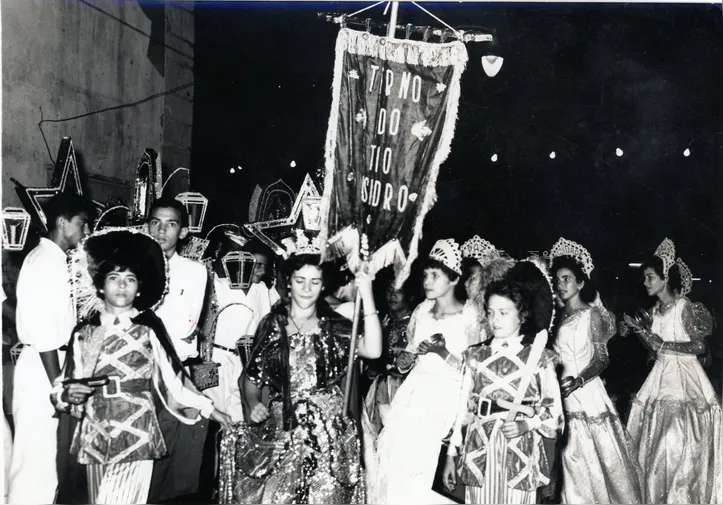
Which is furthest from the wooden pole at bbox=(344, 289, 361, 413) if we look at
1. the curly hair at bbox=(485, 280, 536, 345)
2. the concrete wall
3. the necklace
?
the concrete wall

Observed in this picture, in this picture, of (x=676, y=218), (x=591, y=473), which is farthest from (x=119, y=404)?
(x=676, y=218)

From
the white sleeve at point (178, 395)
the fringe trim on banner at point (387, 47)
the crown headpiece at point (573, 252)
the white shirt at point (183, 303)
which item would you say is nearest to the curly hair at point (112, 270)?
the white shirt at point (183, 303)

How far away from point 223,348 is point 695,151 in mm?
3069

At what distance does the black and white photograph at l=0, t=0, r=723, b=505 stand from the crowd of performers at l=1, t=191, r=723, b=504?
16 millimetres

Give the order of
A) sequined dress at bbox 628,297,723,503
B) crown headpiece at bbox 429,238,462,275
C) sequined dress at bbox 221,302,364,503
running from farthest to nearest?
sequined dress at bbox 628,297,723,503 → crown headpiece at bbox 429,238,462,275 → sequined dress at bbox 221,302,364,503

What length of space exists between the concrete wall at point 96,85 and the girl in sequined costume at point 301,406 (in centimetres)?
115

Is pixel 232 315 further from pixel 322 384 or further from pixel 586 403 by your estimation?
pixel 586 403

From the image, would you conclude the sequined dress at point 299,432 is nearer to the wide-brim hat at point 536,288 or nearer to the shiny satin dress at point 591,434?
the wide-brim hat at point 536,288

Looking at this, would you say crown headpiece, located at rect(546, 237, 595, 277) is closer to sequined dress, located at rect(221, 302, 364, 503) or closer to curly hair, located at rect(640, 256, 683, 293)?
Result: curly hair, located at rect(640, 256, 683, 293)

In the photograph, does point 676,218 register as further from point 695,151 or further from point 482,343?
point 482,343

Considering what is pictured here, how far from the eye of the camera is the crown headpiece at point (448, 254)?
4.30 metres

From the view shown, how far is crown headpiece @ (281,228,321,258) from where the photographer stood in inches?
167

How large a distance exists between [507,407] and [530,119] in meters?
1.70

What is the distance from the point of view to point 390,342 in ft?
14.1
